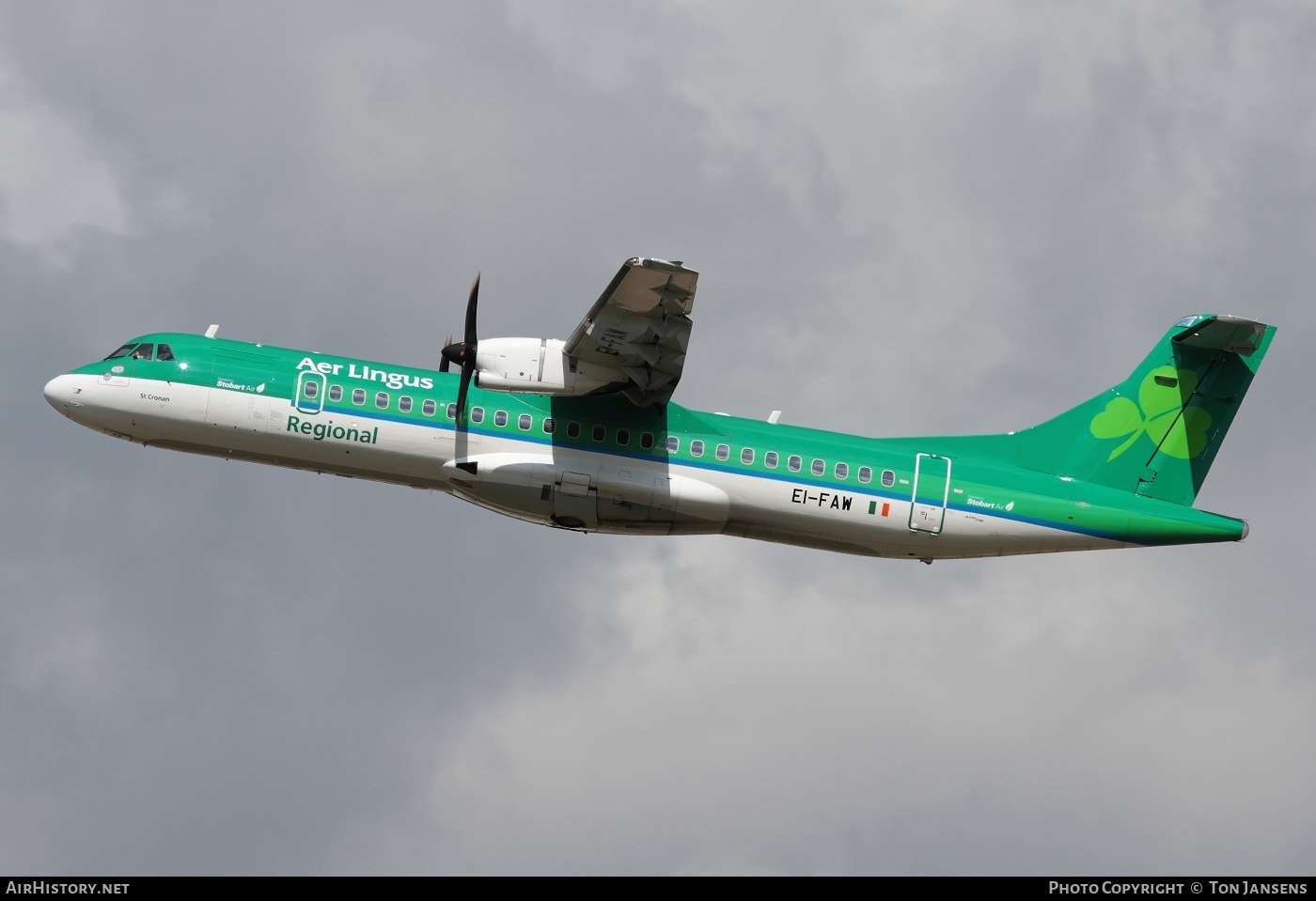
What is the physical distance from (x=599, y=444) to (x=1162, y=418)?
1303 cm

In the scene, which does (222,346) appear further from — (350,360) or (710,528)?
(710,528)

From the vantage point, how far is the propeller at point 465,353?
114 feet

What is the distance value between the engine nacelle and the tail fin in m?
10.0

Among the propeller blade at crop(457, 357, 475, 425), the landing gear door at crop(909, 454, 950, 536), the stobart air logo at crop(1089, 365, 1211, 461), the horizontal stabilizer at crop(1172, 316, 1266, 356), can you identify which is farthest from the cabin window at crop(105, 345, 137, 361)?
the horizontal stabilizer at crop(1172, 316, 1266, 356)

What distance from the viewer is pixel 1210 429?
38625 millimetres

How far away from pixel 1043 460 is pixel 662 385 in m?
9.23

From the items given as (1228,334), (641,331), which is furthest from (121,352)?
(1228,334)

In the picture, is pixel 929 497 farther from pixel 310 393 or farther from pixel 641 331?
pixel 310 393

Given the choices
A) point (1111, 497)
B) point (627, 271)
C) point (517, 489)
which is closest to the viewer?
point (627, 271)

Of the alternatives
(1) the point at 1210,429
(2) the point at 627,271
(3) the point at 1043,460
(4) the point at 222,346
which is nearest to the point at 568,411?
(2) the point at 627,271

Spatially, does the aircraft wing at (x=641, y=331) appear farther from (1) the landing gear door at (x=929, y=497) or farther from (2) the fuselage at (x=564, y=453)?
(1) the landing gear door at (x=929, y=497)

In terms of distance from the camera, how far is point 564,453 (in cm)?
3531

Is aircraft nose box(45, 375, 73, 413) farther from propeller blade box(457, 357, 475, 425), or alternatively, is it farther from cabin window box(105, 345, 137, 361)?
propeller blade box(457, 357, 475, 425)

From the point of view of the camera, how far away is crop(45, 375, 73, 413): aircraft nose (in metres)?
35.2
